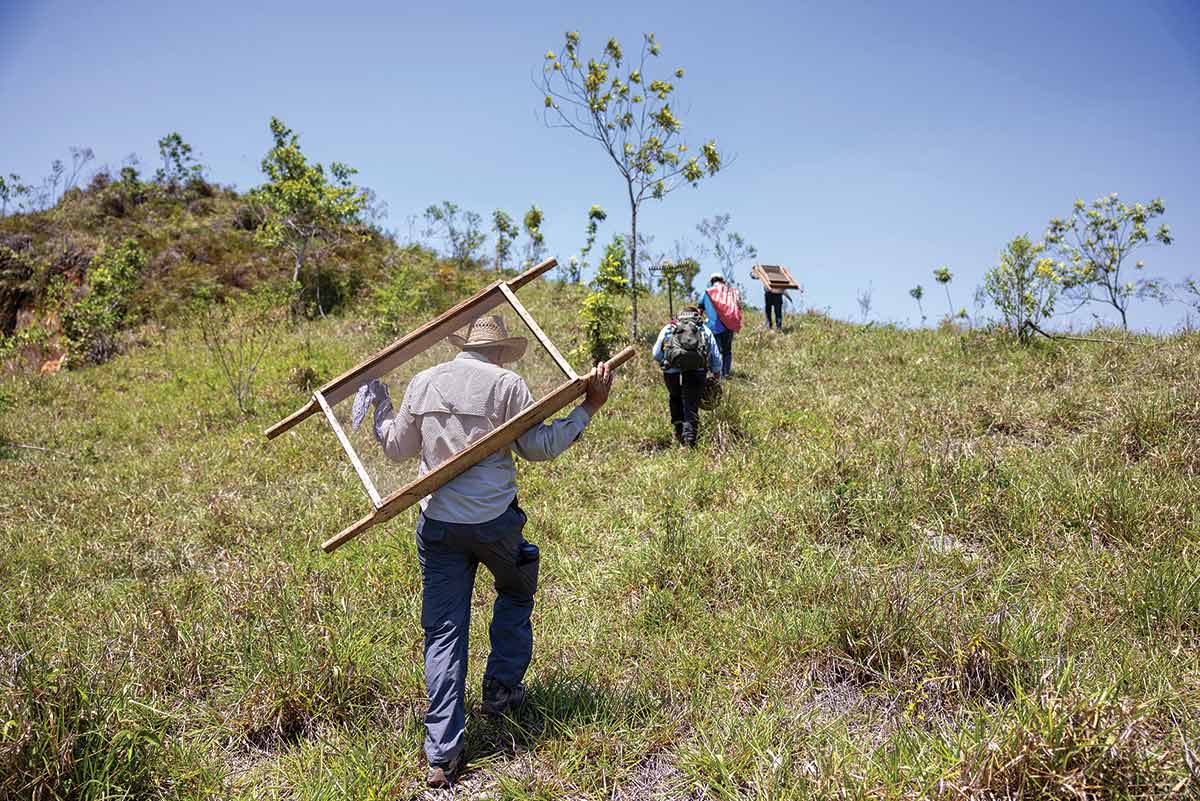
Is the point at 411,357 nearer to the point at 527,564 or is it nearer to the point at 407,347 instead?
the point at 407,347

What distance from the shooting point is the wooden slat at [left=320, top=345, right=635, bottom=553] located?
2869 mm

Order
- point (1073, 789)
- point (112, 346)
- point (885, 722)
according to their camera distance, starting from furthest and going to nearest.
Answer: point (112, 346), point (885, 722), point (1073, 789)

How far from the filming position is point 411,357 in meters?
3.28

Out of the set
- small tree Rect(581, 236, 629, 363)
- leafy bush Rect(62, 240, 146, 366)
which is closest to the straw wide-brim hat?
small tree Rect(581, 236, 629, 363)

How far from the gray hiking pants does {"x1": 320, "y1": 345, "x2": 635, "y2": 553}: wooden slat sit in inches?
8.6

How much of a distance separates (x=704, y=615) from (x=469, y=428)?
199 centimetres

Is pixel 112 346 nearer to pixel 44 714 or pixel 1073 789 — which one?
pixel 44 714

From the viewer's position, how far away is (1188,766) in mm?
2252

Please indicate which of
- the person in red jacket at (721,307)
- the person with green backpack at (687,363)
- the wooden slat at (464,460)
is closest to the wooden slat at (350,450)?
the wooden slat at (464,460)

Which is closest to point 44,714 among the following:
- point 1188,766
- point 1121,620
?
point 1188,766

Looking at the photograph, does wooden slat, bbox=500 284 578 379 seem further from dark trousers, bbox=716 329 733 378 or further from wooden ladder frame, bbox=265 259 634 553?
dark trousers, bbox=716 329 733 378

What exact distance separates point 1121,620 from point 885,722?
1.63 m

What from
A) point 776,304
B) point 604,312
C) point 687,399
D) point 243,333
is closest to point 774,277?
point 776,304

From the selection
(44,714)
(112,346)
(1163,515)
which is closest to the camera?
(44,714)
